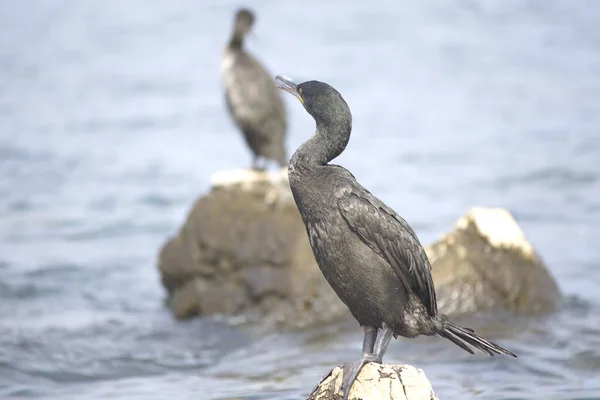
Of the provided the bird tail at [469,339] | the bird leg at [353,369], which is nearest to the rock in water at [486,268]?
the bird tail at [469,339]

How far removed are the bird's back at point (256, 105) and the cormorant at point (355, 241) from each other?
268 inches

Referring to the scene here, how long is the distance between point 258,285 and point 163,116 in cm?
1118

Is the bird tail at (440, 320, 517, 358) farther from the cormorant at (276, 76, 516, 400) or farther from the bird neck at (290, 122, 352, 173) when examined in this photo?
the bird neck at (290, 122, 352, 173)

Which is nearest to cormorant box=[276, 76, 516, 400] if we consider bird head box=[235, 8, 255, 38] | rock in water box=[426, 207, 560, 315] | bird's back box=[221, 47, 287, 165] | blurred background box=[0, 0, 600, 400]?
blurred background box=[0, 0, 600, 400]

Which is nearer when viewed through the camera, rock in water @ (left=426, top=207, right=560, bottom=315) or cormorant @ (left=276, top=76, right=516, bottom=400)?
cormorant @ (left=276, top=76, right=516, bottom=400)

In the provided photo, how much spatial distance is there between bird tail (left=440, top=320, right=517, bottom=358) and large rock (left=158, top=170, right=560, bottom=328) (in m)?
3.93

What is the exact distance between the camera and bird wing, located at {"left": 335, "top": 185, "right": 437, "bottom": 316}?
5852 millimetres

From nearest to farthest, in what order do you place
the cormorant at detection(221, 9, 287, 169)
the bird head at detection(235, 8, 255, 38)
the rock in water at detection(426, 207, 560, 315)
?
the rock in water at detection(426, 207, 560, 315) < the cormorant at detection(221, 9, 287, 169) < the bird head at detection(235, 8, 255, 38)

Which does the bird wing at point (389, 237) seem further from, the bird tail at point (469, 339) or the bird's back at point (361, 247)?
the bird tail at point (469, 339)

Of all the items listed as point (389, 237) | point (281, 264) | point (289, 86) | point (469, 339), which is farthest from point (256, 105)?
point (469, 339)

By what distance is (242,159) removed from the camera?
19047 mm

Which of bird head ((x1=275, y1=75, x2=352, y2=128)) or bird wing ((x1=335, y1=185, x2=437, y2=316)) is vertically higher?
bird head ((x1=275, y1=75, x2=352, y2=128))

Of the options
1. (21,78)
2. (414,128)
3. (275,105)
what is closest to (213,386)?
(275,105)

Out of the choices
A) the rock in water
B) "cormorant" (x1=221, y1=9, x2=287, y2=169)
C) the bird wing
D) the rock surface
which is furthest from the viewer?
"cormorant" (x1=221, y1=9, x2=287, y2=169)
